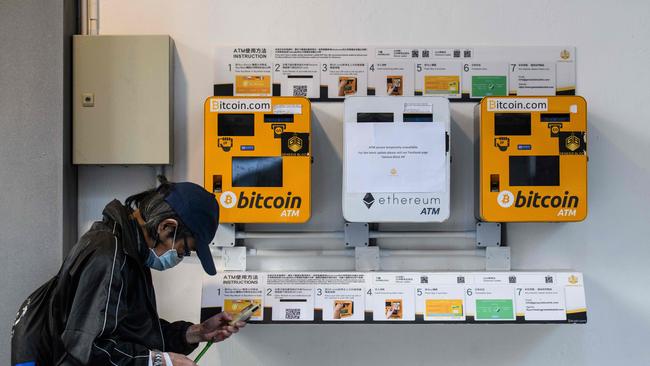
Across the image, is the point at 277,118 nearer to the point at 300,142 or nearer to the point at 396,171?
the point at 300,142

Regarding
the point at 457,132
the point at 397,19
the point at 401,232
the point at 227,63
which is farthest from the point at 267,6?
the point at 401,232

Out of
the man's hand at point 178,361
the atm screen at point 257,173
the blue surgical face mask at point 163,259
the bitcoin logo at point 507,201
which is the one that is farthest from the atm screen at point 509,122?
the man's hand at point 178,361

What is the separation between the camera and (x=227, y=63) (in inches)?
95.5

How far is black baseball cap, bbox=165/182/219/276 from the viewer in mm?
1695

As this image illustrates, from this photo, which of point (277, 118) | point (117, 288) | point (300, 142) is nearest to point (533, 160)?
point (300, 142)

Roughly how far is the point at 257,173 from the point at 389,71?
748 mm

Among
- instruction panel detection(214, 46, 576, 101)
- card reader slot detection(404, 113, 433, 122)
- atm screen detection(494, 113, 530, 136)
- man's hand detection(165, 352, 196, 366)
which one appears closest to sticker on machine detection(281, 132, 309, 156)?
instruction panel detection(214, 46, 576, 101)

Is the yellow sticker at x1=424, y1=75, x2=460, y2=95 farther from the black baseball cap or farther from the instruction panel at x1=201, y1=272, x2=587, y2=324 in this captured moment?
the black baseball cap

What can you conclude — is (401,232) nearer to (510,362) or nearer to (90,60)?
(510,362)

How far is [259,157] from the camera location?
2195 millimetres

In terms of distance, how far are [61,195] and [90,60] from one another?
57 cm

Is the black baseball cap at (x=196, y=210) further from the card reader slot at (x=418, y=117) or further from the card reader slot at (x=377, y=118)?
the card reader slot at (x=418, y=117)

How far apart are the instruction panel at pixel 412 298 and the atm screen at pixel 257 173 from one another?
41cm

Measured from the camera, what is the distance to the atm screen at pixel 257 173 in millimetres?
2188
